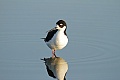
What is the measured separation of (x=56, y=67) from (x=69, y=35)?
2541mm

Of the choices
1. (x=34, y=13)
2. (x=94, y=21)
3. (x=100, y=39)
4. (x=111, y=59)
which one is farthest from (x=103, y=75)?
(x=34, y=13)

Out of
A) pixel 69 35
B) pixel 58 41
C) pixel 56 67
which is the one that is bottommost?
pixel 56 67

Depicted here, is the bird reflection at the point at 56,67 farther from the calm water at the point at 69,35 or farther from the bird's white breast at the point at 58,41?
the bird's white breast at the point at 58,41

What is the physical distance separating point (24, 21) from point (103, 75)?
4819 millimetres

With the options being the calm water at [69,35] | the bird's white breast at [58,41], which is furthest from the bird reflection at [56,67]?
the bird's white breast at [58,41]

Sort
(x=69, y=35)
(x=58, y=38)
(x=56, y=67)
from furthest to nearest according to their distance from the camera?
(x=69, y=35)
(x=58, y=38)
(x=56, y=67)

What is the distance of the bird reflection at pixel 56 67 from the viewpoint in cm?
880

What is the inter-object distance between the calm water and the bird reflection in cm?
12

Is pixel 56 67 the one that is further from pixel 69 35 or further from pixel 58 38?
pixel 69 35

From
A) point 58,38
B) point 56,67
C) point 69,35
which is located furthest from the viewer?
point 69,35

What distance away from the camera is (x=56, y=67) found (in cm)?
934

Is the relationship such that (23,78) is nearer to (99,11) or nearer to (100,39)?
(100,39)

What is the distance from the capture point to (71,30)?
1221cm

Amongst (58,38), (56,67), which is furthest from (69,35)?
(56,67)
